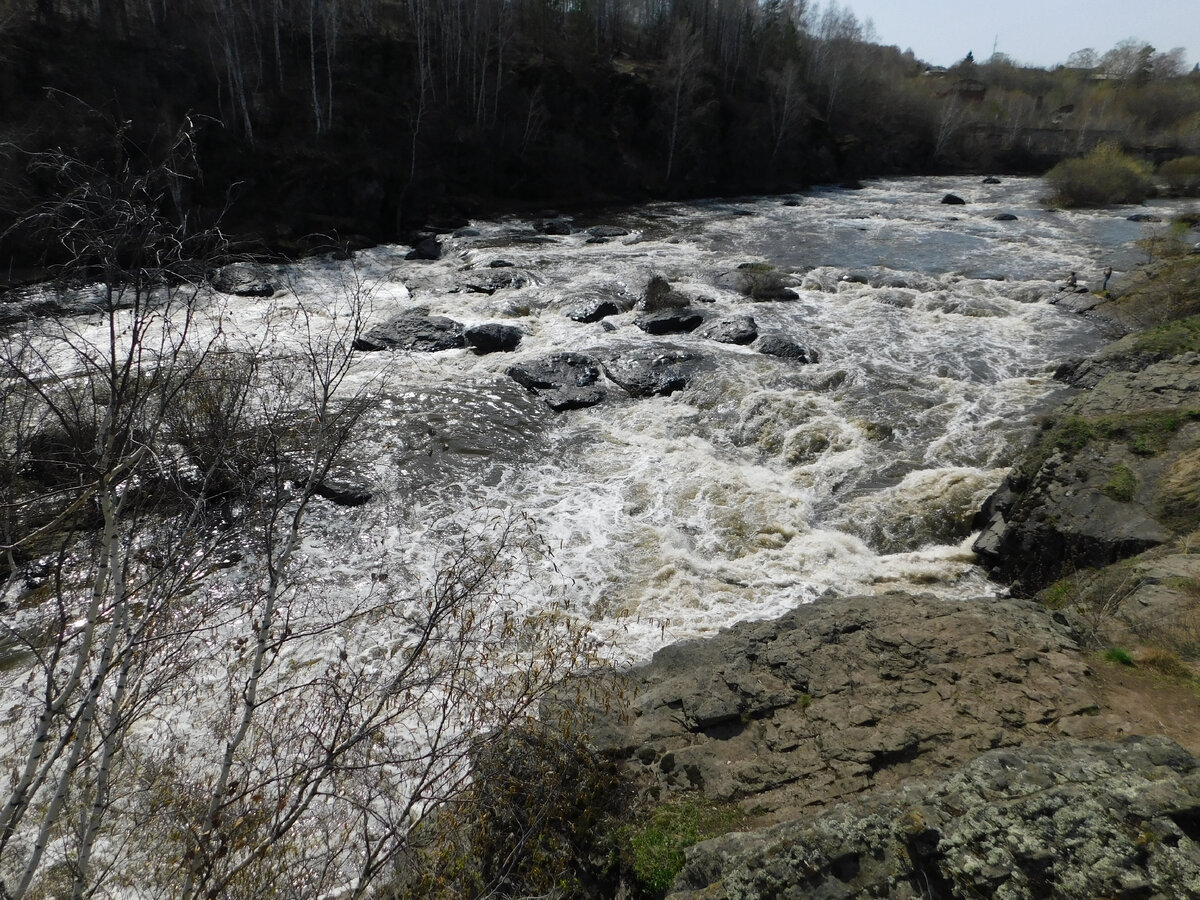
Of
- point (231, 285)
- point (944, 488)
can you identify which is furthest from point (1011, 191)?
point (231, 285)

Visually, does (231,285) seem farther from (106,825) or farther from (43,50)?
(43,50)

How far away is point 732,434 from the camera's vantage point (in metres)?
12.8

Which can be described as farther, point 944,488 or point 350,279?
point 350,279

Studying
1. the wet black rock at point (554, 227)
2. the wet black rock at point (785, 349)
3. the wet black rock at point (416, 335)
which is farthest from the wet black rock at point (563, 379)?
the wet black rock at point (554, 227)

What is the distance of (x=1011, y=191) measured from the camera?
1609 inches

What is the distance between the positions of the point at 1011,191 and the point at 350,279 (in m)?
40.2

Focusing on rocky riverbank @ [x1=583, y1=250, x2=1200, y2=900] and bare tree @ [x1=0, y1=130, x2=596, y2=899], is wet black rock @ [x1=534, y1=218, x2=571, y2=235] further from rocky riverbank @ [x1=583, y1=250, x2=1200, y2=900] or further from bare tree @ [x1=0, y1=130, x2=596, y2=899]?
rocky riverbank @ [x1=583, y1=250, x2=1200, y2=900]

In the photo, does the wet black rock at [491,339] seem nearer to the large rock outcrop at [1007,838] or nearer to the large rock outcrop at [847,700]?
the large rock outcrop at [847,700]

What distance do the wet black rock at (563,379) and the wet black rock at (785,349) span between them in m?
4.07

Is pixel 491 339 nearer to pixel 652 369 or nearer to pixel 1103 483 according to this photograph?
pixel 652 369

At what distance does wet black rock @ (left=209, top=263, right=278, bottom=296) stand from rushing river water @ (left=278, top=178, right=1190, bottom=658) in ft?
4.19

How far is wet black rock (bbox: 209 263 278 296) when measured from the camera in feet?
60.3

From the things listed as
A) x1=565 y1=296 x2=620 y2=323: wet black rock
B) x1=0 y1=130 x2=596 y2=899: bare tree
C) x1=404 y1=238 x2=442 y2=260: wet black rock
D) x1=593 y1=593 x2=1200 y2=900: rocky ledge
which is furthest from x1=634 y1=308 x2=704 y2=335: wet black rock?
x1=593 y1=593 x2=1200 y2=900: rocky ledge

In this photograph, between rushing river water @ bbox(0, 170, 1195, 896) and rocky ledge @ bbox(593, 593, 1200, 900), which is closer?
rocky ledge @ bbox(593, 593, 1200, 900)
